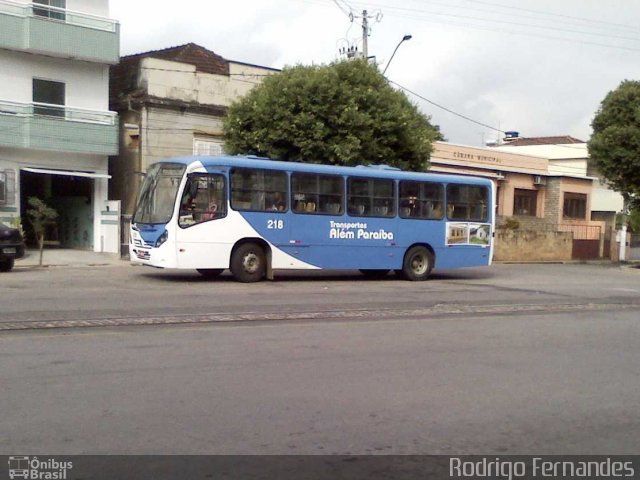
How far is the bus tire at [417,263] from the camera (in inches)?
851

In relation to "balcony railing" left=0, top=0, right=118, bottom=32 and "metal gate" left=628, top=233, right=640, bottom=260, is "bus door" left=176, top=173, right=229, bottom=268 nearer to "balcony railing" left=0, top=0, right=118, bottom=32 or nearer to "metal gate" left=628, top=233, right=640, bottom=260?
"balcony railing" left=0, top=0, right=118, bottom=32

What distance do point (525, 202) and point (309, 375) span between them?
37.1m

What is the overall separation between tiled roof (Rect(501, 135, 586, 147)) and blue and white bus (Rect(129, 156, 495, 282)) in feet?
138

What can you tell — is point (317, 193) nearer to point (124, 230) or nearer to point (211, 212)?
point (211, 212)

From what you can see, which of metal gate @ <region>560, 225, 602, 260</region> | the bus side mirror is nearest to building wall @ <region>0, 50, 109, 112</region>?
the bus side mirror

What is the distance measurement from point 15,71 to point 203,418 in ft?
74.4

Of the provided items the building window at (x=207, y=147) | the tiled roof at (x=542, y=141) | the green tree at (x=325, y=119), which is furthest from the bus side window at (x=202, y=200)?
the tiled roof at (x=542, y=141)

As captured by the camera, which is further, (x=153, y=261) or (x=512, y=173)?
(x=512, y=173)

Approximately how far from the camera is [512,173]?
41.8 meters

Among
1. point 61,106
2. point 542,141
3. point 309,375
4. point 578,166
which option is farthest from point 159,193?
point 542,141

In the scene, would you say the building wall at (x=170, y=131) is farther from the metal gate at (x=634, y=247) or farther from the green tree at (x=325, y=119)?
the metal gate at (x=634, y=247)

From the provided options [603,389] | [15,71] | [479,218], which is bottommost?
[603,389]
